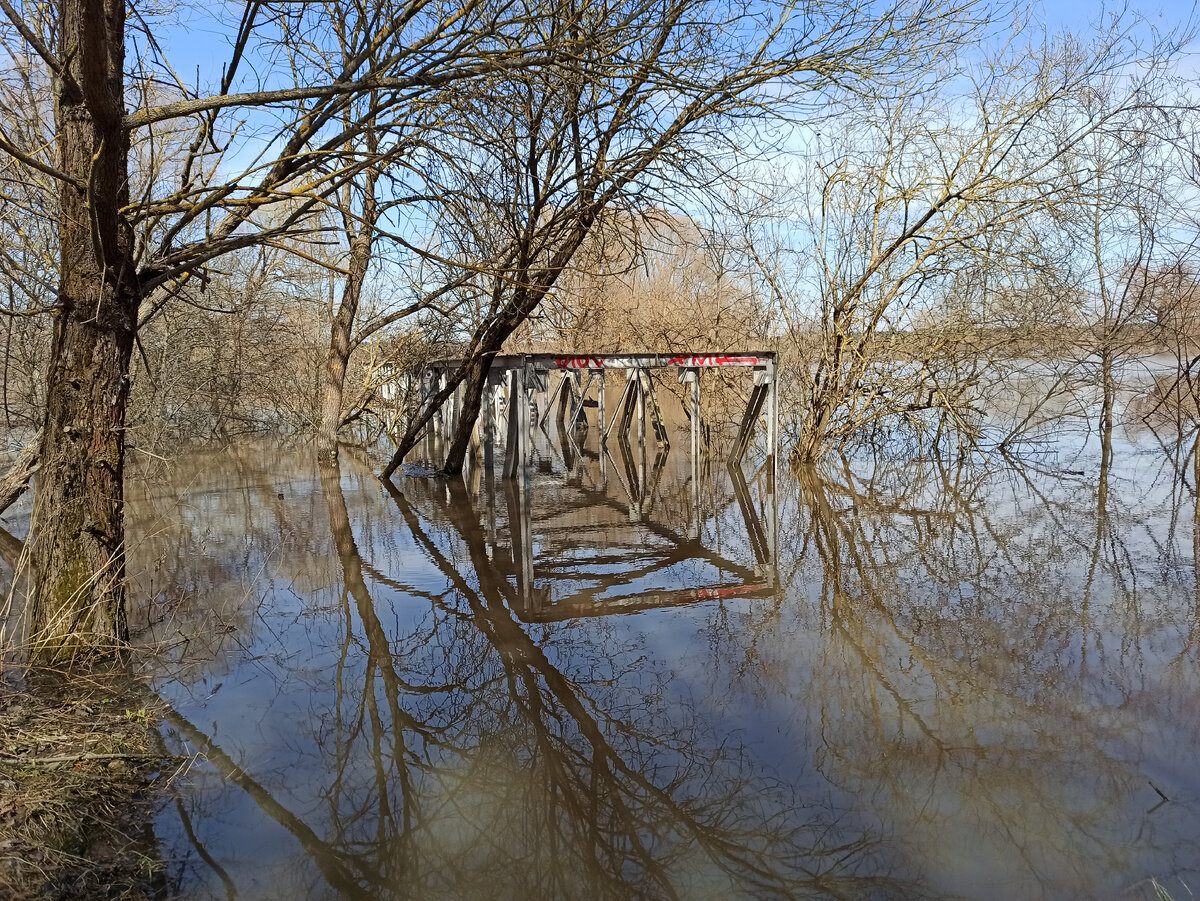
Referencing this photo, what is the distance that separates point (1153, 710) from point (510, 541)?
603cm

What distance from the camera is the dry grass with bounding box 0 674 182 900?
317cm

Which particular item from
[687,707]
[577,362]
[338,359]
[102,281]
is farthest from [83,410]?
[338,359]

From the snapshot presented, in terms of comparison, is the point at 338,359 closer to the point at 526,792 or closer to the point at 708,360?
the point at 708,360

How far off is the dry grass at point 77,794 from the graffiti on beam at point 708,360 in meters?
10.3

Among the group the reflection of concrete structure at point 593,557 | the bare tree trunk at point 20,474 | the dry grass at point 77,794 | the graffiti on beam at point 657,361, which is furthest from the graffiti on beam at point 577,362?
the dry grass at point 77,794

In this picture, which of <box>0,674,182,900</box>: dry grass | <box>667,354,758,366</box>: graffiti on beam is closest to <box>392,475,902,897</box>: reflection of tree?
<box>0,674,182,900</box>: dry grass

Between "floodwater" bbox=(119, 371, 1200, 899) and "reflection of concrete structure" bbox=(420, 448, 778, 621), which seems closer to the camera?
"floodwater" bbox=(119, 371, 1200, 899)

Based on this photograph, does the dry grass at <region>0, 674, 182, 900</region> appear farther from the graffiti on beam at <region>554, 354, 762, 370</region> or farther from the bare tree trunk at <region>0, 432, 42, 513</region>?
the graffiti on beam at <region>554, 354, 762, 370</region>

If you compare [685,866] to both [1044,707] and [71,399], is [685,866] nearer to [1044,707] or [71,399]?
[1044,707]

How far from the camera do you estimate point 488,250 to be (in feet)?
23.4

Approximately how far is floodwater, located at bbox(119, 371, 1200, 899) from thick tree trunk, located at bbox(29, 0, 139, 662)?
58cm

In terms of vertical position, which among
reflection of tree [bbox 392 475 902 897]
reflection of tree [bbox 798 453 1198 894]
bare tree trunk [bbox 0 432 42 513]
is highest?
bare tree trunk [bbox 0 432 42 513]

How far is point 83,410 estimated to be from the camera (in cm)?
544

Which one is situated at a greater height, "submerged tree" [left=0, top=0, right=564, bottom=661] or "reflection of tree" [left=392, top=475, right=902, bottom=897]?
"submerged tree" [left=0, top=0, right=564, bottom=661]
